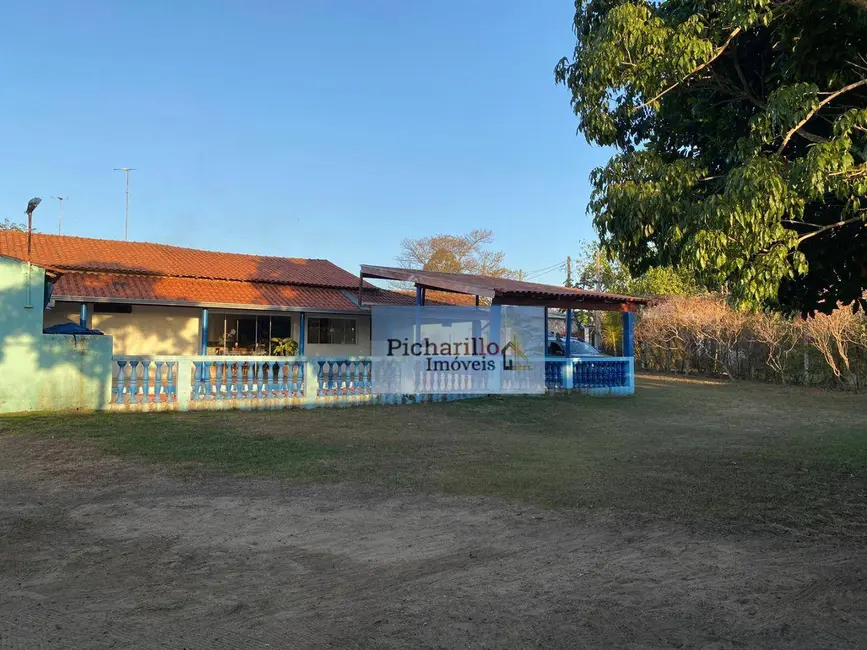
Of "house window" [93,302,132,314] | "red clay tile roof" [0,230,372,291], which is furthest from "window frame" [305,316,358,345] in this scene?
"house window" [93,302,132,314]

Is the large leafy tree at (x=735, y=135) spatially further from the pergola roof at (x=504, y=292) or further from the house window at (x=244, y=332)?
the house window at (x=244, y=332)

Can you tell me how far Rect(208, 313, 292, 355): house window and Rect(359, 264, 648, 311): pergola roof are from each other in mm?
3926

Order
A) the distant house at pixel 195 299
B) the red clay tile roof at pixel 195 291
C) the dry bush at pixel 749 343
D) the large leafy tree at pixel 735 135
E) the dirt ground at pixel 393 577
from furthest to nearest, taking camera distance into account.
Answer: the dry bush at pixel 749 343, the distant house at pixel 195 299, the red clay tile roof at pixel 195 291, the large leafy tree at pixel 735 135, the dirt ground at pixel 393 577

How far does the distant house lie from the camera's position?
629 inches

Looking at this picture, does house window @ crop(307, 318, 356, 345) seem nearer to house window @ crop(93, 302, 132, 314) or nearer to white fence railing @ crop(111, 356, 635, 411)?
house window @ crop(93, 302, 132, 314)

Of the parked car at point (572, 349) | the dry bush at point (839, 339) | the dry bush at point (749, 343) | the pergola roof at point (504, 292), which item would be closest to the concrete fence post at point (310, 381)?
the pergola roof at point (504, 292)

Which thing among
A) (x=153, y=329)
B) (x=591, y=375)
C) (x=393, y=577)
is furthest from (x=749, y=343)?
(x=393, y=577)

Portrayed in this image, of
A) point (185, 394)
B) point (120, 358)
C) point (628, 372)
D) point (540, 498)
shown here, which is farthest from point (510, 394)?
point (540, 498)

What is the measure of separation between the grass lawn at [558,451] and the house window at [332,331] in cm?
768

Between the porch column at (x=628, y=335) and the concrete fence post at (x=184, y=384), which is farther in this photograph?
the porch column at (x=628, y=335)

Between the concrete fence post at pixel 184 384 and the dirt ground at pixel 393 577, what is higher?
the concrete fence post at pixel 184 384

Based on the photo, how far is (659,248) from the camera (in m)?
5.48

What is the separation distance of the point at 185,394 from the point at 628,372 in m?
10.8

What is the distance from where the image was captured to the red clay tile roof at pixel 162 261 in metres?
16.8
